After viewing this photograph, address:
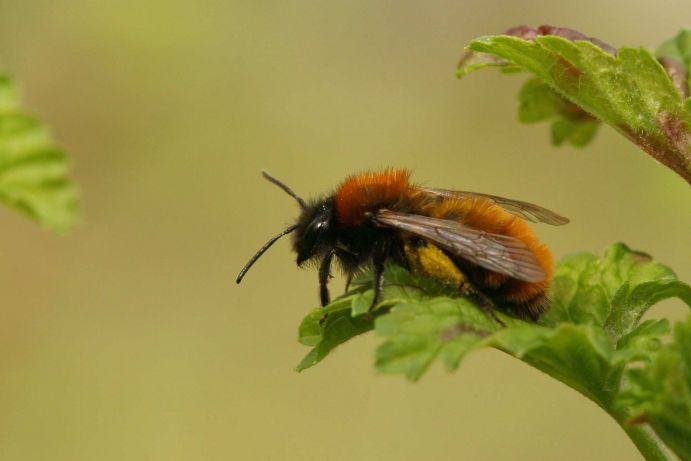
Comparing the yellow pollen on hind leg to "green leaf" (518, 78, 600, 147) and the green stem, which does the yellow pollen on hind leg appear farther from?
the green stem

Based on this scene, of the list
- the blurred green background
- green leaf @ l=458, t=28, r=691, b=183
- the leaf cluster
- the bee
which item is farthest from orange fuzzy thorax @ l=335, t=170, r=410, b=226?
the blurred green background

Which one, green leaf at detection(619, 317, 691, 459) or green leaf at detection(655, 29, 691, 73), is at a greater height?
green leaf at detection(655, 29, 691, 73)

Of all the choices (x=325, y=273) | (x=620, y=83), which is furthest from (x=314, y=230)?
(x=620, y=83)

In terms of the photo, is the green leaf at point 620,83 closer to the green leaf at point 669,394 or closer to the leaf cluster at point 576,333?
the leaf cluster at point 576,333

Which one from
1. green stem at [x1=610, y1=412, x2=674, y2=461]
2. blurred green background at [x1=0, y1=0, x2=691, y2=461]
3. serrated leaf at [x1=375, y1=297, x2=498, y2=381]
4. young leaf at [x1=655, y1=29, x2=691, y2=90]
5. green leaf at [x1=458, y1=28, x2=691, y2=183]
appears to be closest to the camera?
serrated leaf at [x1=375, y1=297, x2=498, y2=381]

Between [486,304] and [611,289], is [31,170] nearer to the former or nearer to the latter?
[486,304]

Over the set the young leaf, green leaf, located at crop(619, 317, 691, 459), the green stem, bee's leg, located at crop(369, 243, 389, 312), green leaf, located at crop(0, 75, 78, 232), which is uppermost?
green leaf, located at crop(0, 75, 78, 232)

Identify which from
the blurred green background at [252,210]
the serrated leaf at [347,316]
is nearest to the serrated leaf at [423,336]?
the serrated leaf at [347,316]

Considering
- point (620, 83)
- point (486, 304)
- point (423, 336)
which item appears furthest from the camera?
point (486, 304)
